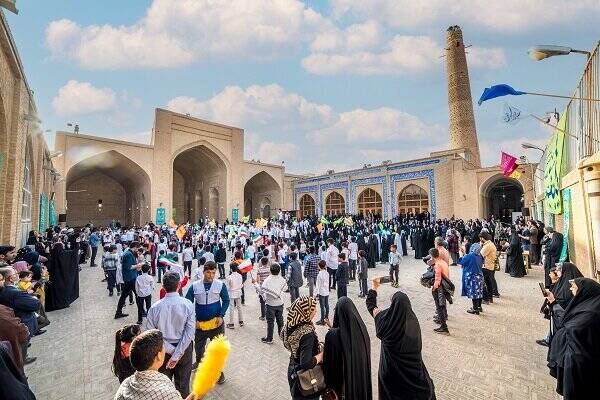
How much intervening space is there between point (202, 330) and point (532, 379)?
12.1ft

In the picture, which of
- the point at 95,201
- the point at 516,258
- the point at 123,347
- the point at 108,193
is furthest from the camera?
the point at 108,193

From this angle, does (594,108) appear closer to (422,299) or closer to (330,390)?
(422,299)

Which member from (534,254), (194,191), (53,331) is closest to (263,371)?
(53,331)

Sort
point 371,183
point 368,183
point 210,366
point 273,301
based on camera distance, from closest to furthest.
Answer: point 210,366
point 273,301
point 371,183
point 368,183

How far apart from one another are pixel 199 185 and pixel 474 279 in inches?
1072

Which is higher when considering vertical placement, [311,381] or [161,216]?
[161,216]

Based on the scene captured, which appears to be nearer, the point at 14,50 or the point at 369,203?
the point at 14,50

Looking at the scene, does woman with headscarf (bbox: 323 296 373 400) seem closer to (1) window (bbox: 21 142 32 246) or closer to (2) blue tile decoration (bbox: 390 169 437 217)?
(1) window (bbox: 21 142 32 246)

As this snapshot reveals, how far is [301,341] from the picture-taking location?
214 cm

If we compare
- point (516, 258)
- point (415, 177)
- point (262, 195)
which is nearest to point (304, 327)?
point (516, 258)

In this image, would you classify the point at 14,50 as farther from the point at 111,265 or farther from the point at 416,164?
the point at 416,164

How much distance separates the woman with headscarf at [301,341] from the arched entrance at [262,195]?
26755mm

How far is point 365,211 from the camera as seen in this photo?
947 inches

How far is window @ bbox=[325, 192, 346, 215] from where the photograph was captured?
25.8 meters
